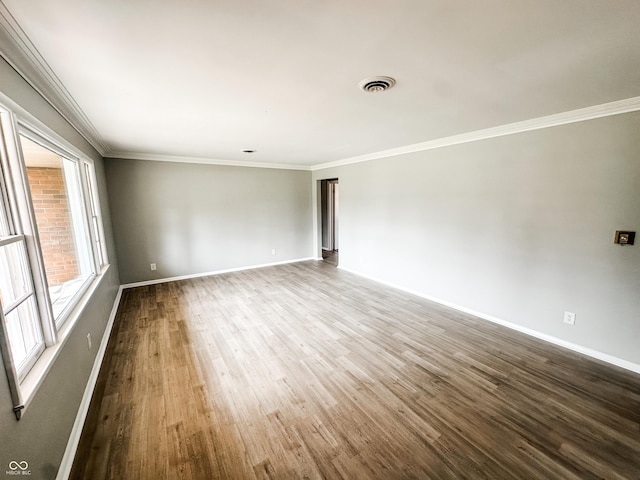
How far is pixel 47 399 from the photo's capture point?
1322 mm

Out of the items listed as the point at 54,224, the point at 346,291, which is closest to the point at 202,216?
the point at 54,224

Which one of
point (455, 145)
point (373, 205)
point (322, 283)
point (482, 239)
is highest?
point (455, 145)

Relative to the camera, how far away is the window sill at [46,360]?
114cm

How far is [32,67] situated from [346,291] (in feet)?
13.2

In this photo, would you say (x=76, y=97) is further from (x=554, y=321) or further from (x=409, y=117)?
(x=554, y=321)

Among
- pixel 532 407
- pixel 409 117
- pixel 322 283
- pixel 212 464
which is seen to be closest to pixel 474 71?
pixel 409 117

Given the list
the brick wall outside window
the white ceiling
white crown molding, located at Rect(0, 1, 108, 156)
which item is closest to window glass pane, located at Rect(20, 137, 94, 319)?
the brick wall outside window

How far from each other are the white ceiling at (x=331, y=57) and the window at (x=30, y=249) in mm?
534

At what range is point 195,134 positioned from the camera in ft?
10.3

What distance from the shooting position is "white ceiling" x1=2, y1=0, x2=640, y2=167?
3.63ft

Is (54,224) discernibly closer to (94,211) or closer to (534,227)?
(94,211)

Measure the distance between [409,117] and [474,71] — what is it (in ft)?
3.01

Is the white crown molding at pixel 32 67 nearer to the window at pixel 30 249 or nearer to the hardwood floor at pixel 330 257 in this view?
the window at pixel 30 249

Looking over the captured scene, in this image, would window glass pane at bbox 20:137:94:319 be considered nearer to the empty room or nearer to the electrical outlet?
the empty room
